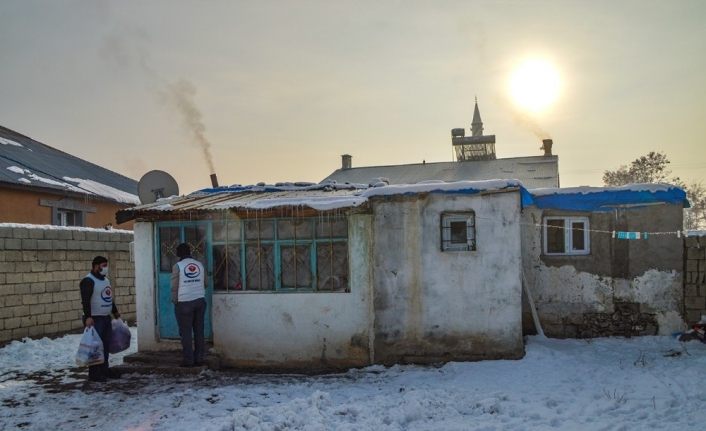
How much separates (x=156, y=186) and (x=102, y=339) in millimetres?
3910

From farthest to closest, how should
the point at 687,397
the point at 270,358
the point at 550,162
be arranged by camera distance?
the point at 550,162 < the point at 270,358 < the point at 687,397

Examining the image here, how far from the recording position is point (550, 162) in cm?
2362

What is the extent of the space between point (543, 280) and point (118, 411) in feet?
24.2

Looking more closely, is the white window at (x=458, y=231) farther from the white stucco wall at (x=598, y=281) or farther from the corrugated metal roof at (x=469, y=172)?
the corrugated metal roof at (x=469, y=172)

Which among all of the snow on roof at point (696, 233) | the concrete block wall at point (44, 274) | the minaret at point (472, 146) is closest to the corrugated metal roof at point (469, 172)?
the minaret at point (472, 146)

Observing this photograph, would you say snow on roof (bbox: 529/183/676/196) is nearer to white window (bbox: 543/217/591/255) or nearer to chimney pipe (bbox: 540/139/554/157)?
white window (bbox: 543/217/591/255)

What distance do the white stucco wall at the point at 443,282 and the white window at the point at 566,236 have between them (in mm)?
2360

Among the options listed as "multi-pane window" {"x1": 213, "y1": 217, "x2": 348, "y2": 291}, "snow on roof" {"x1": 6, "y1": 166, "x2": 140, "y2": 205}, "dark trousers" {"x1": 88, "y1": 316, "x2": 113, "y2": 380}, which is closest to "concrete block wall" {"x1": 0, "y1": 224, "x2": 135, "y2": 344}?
"dark trousers" {"x1": 88, "y1": 316, "x2": 113, "y2": 380}

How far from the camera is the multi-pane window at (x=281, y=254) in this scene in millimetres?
8562

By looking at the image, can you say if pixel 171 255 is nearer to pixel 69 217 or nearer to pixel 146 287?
pixel 146 287

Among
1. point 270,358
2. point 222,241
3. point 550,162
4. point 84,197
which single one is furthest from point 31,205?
A: point 550,162

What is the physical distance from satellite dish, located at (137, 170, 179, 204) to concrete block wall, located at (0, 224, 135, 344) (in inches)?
72.8

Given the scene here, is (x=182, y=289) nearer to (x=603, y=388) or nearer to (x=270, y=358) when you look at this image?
(x=270, y=358)

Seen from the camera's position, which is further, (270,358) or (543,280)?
(543,280)
